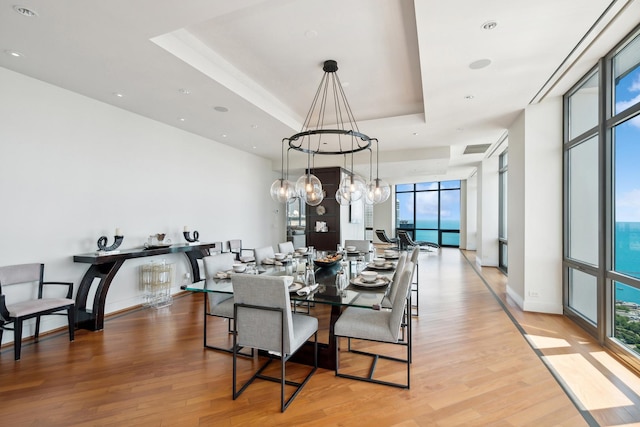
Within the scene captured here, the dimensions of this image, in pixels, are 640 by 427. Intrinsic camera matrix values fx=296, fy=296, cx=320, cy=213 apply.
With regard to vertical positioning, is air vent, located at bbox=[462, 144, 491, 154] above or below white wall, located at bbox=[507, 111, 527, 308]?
above

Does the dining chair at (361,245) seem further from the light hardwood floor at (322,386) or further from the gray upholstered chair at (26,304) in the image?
the gray upholstered chair at (26,304)

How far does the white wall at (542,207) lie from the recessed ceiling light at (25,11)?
18.1 ft

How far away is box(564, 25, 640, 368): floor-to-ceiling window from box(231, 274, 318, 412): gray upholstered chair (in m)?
3.17

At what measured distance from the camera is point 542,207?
4164 millimetres

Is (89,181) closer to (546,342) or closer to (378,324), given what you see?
(378,324)

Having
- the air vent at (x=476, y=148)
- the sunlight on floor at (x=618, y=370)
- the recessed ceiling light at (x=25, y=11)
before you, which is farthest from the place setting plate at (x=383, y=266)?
the air vent at (x=476, y=148)

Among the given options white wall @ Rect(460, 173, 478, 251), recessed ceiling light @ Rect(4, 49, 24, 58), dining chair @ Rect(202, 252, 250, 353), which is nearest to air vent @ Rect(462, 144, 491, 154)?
white wall @ Rect(460, 173, 478, 251)

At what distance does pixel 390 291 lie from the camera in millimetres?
2850

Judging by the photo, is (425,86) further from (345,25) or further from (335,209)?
(335,209)

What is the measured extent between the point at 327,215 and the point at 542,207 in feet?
16.4

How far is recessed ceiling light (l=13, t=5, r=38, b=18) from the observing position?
2.25 meters

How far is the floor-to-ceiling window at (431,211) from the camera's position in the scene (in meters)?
12.9

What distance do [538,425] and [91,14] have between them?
4.42m

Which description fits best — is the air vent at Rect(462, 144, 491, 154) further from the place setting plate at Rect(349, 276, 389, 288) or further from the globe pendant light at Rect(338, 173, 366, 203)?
the place setting plate at Rect(349, 276, 389, 288)
